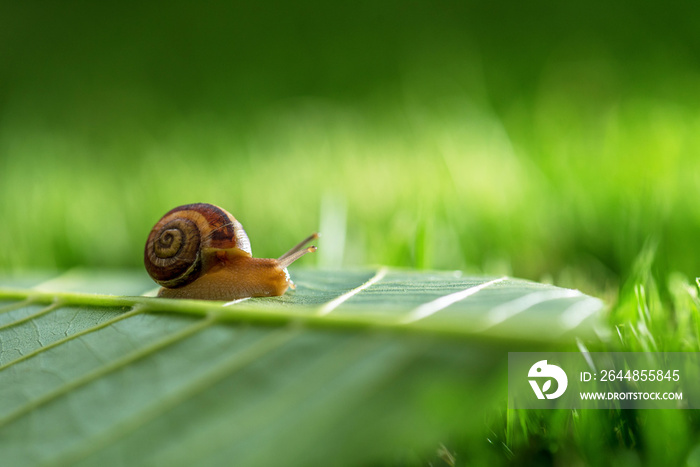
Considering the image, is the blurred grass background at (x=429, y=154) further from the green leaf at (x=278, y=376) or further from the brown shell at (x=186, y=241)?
the brown shell at (x=186, y=241)

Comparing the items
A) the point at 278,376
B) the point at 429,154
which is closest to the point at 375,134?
the point at 429,154

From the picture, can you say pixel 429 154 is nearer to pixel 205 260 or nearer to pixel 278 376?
pixel 205 260

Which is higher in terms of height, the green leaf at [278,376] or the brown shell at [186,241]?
the brown shell at [186,241]

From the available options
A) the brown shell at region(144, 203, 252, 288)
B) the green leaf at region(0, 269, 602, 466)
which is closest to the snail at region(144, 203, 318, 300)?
the brown shell at region(144, 203, 252, 288)

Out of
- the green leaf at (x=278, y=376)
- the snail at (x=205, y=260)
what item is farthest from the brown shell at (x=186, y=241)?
the green leaf at (x=278, y=376)

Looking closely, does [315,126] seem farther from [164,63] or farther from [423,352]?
[164,63]

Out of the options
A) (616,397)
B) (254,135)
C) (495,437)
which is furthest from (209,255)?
(254,135)
